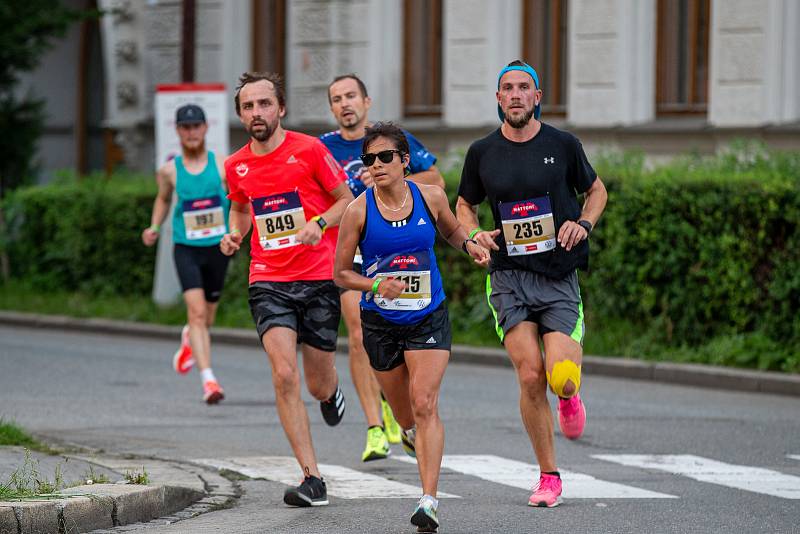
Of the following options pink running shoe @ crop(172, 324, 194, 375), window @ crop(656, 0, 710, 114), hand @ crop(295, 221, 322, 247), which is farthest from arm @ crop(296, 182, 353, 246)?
window @ crop(656, 0, 710, 114)

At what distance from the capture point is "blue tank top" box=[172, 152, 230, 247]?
42.1ft

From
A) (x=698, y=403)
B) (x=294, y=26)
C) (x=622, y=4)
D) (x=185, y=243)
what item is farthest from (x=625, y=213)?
(x=294, y=26)

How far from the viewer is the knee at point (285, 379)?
27.8 ft

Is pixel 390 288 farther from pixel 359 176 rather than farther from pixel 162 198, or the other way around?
pixel 162 198

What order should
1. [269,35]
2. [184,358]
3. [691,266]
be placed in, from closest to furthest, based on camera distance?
1. [184,358]
2. [691,266]
3. [269,35]

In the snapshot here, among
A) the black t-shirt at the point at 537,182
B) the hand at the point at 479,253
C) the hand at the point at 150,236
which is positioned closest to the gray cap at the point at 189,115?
the hand at the point at 150,236

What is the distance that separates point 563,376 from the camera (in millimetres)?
8109

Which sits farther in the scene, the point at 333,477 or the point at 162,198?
the point at 162,198

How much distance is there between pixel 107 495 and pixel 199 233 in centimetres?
534

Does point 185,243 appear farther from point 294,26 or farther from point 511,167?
point 294,26

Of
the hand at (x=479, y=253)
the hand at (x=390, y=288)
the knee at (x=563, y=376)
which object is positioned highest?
the hand at (x=479, y=253)

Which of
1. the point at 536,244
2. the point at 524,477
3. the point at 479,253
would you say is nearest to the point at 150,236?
the point at 524,477

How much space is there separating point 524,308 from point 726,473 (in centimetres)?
185

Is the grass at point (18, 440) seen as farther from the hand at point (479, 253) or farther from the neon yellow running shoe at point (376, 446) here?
the hand at point (479, 253)
